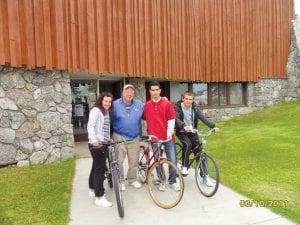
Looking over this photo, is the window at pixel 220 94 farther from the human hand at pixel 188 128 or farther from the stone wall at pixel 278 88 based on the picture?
the human hand at pixel 188 128

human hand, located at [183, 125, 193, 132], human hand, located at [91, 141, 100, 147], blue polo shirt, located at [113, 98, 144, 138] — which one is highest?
blue polo shirt, located at [113, 98, 144, 138]

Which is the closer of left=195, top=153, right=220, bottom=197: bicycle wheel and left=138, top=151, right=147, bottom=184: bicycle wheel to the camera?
left=195, top=153, right=220, bottom=197: bicycle wheel

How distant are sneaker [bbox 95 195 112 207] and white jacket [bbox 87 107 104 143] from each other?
931mm

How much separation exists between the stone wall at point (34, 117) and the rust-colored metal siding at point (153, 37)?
1.39 ft

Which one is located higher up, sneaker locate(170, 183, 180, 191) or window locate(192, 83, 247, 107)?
window locate(192, 83, 247, 107)

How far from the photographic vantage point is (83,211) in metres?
5.64

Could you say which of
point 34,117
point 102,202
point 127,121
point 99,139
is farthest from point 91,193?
point 34,117

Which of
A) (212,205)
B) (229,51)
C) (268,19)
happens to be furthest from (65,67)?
(268,19)

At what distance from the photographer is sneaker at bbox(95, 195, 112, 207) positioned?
5.80 meters

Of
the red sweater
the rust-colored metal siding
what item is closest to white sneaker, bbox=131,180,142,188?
the red sweater

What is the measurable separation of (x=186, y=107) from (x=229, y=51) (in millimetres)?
10519

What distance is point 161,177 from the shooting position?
6027mm

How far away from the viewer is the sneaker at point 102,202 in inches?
228

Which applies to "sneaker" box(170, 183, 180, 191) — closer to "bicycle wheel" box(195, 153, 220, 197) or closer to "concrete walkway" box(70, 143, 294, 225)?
"concrete walkway" box(70, 143, 294, 225)
